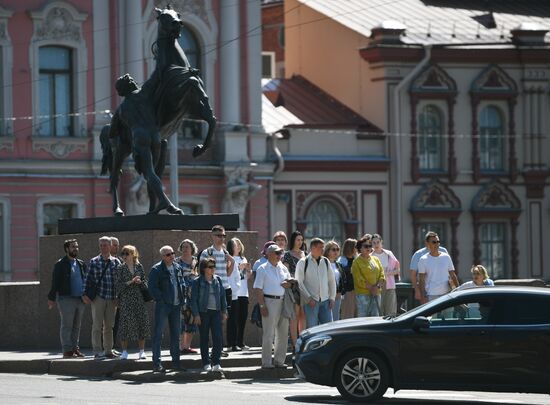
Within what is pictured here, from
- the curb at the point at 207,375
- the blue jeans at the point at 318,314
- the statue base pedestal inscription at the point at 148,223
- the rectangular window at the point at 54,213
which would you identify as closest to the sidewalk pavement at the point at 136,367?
the curb at the point at 207,375

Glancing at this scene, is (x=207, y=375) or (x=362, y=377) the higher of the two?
(x=362, y=377)

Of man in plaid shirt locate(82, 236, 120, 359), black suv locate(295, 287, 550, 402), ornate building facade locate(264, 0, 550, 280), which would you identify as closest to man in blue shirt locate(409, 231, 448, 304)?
man in plaid shirt locate(82, 236, 120, 359)

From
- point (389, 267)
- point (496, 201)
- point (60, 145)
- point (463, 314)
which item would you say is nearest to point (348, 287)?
point (389, 267)

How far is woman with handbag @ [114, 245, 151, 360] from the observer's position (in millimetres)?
26531

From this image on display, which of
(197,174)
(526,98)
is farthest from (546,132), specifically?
(197,174)

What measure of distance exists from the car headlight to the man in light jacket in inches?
130

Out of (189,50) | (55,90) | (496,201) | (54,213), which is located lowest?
(54,213)

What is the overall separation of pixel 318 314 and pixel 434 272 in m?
2.26

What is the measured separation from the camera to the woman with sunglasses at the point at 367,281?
90.3 ft

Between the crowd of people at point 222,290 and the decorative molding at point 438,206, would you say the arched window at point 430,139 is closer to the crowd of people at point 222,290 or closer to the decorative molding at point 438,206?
the decorative molding at point 438,206

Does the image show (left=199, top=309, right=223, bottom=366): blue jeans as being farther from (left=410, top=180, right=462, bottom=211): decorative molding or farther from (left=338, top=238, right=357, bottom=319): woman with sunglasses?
(left=410, top=180, right=462, bottom=211): decorative molding

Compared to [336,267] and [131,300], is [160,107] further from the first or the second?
[336,267]

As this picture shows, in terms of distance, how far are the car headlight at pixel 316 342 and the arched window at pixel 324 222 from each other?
3055 centimetres

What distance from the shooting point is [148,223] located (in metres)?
28.2
